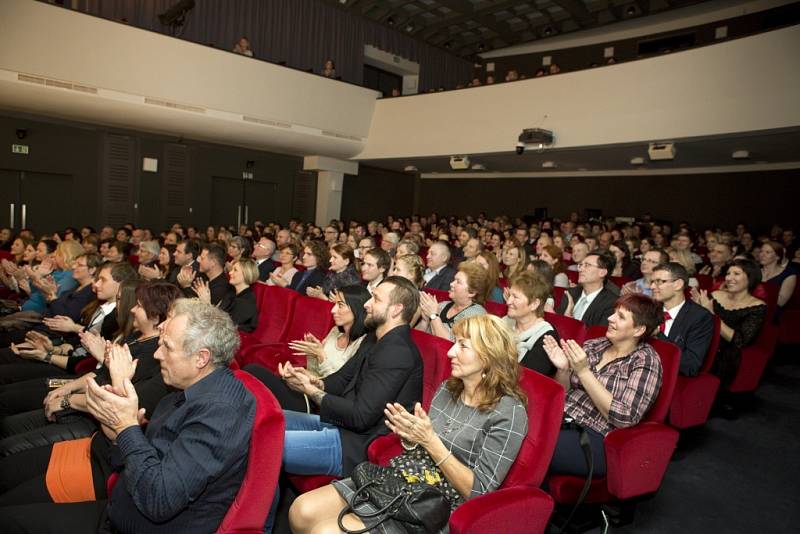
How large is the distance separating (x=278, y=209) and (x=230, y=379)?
10.7 m

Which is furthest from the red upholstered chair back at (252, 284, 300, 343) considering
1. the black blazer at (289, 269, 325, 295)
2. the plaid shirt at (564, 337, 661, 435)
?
the plaid shirt at (564, 337, 661, 435)

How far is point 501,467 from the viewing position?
5.01 feet

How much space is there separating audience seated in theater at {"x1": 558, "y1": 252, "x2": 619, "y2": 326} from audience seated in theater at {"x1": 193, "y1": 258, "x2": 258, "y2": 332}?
225cm

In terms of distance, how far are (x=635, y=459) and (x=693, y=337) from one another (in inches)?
46.0

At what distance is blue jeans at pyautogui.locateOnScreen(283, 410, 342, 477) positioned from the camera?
185cm

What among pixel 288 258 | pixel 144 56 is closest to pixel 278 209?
pixel 144 56

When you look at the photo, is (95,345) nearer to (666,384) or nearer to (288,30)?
(666,384)

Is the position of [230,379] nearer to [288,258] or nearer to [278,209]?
[288,258]

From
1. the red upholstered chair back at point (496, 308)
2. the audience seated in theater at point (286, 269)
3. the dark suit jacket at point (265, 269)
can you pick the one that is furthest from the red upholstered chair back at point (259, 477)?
the dark suit jacket at point (265, 269)

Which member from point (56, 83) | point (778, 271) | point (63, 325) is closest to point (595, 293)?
point (778, 271)

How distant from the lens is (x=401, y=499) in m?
1.45

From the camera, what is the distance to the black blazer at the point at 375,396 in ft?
6.35

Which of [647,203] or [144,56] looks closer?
[144,56]

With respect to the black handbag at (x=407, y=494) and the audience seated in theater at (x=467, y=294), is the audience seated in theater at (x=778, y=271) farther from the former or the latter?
the black handbag at (x=407, y=494)
